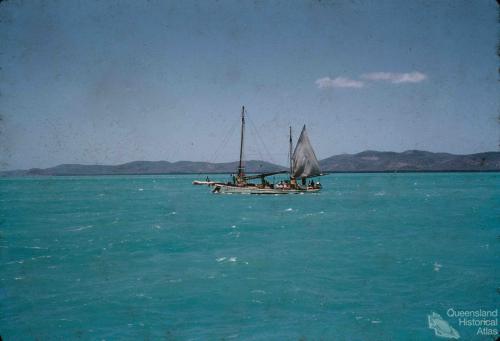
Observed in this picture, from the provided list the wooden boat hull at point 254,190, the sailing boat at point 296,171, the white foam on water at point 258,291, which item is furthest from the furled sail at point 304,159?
the white foam on water at point 258,291

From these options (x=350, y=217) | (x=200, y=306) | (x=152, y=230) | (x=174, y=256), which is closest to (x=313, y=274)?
(x=200, y=306)

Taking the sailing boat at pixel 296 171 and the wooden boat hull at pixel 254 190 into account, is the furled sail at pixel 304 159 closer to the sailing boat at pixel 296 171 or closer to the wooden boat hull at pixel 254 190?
Answer: the sailing boat at pixel 296 171

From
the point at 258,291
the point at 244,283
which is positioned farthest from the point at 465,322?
the point at 244,283

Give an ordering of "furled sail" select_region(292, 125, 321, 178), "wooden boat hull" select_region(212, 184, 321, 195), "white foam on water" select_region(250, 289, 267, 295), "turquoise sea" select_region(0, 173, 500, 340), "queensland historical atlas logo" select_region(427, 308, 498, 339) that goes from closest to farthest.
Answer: "queensland historical atlas logo" select_region(427, 308, 498, 339), "turquoise sea" select_region(0, 173, 500, 340), "white foam on water" select_region(250, 289, 267, 295), "furled sail" select_region(292, 125, 321, 178), "wooden boat hull" select_region(212, 184, 321, 195)

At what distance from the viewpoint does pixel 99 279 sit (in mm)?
20391

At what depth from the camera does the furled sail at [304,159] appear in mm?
76938

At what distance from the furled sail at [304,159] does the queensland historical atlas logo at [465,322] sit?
62.3 m

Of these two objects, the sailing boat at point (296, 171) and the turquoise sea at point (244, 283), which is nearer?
the turquoise sea at point (244, 283)

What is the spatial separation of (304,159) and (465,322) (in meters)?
64.3

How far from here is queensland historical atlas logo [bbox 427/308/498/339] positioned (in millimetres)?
13796

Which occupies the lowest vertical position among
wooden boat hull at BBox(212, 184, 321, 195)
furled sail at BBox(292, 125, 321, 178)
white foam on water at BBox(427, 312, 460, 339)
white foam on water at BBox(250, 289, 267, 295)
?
white foam on water at BBox(427, 312, 460, 339)

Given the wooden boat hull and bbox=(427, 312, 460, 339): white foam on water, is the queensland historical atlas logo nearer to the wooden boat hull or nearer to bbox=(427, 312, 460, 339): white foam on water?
bbox=(427, 312, 460, 339): white foam on water

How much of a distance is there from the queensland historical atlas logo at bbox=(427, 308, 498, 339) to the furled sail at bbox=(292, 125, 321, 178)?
62.3 m

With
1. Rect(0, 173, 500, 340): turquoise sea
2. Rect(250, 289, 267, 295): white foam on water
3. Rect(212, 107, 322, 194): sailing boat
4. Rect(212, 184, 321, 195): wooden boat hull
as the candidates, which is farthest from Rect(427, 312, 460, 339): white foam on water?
Rect(212, 184, 321, 195): wooden boat hull
